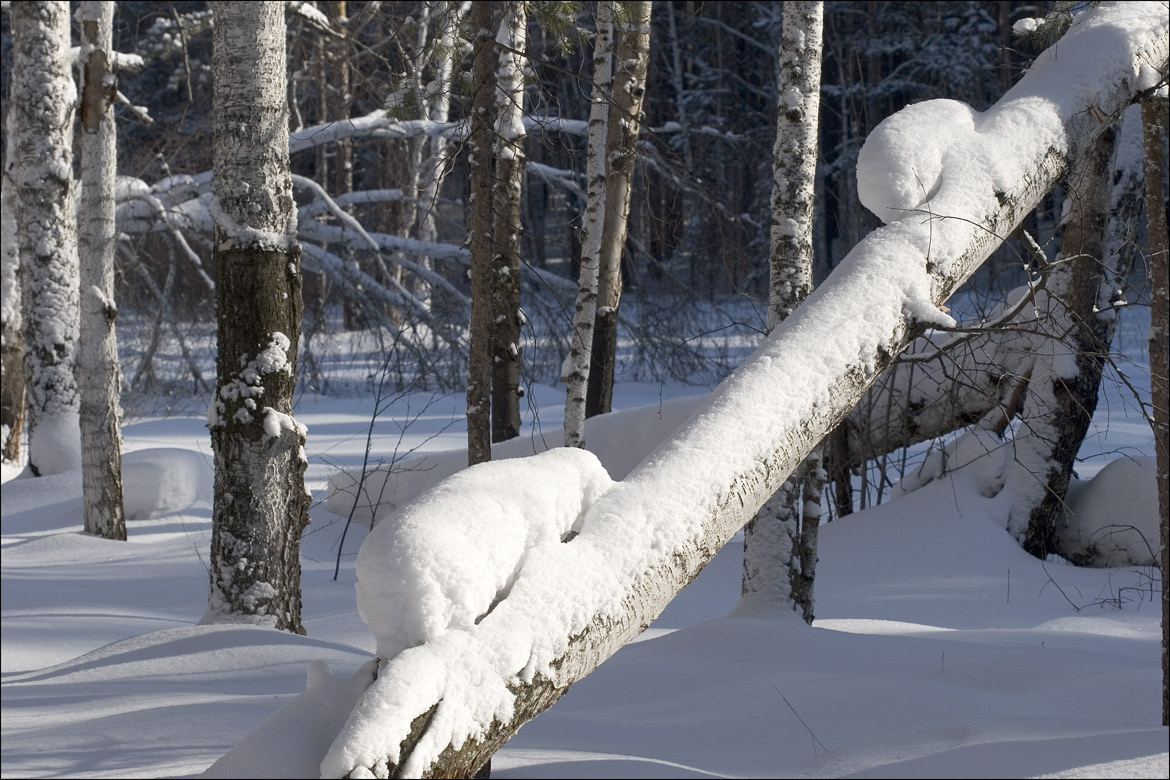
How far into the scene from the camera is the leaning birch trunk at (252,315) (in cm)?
433

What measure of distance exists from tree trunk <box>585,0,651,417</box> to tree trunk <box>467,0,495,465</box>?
277 cm

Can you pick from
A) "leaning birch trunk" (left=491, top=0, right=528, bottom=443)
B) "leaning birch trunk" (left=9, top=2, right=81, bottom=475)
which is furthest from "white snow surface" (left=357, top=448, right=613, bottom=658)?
"leaning birch trunk" (left=9, top=2, right=81, bottom=475)

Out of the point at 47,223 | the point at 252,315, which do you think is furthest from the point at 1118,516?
the point at 47,223

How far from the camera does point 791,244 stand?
4492 millimetres

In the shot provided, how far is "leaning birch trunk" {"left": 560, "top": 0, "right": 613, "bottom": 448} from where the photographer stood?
592 centimetres

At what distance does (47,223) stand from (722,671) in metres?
6.87

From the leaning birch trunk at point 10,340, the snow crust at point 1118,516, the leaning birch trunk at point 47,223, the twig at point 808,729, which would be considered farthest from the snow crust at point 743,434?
the leaning birch trunk at point 10,340

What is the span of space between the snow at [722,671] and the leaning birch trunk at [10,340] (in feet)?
9.70

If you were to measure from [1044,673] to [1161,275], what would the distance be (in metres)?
1.48

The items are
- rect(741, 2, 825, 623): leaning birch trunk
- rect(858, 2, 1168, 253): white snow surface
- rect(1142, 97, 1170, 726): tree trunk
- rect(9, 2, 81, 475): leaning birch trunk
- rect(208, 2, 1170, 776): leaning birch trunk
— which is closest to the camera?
rect(208, 2, 1170, 776): leaning birch trunk

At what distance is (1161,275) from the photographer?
10.6 ft

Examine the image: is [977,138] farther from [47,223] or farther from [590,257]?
[47,223]

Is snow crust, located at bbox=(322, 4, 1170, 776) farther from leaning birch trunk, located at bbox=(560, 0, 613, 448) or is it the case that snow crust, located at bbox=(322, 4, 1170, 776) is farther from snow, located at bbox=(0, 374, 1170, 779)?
leaning birch trunk, located at bbox=(560, 0, 613, 448)

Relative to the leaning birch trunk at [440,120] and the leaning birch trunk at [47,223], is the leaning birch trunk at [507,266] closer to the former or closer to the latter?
the leaning birch trunk at [440,120]
